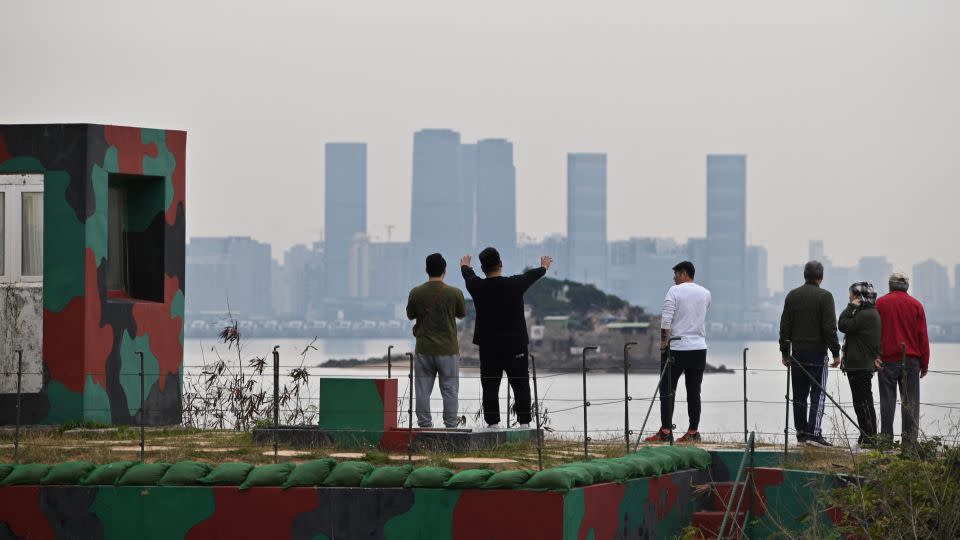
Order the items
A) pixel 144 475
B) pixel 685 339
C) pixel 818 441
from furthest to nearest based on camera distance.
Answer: pixel 685 339
pixel 818 441
pixel 144 475

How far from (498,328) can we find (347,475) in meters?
2.82

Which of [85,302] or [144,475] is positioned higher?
[85,302]

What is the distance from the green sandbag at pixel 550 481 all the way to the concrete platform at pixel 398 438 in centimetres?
182

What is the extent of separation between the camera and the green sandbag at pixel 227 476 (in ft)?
42.1

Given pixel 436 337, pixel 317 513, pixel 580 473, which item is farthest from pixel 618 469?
pixel 317 513

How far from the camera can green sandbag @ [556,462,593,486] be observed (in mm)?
12492

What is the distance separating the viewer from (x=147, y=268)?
1902 cm

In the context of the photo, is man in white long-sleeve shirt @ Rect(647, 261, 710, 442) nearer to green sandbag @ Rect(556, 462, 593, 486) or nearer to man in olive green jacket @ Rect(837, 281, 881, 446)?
man in olive green jacket @ Rect(837, 281, 881, 446)

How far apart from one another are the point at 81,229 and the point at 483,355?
534 centimetres

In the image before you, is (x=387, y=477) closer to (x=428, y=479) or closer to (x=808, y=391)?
(x=428, y=479)

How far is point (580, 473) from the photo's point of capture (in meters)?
12.6

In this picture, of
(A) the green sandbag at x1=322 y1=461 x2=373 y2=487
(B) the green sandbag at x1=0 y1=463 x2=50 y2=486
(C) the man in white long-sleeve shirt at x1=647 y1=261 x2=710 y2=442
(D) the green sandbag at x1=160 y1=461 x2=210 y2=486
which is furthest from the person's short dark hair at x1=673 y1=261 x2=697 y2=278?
(B) the green sandbag at x1=0 y1=463 x2=50 y2=486

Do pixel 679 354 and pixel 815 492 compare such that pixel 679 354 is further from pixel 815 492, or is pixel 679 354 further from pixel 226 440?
pixel 226 440

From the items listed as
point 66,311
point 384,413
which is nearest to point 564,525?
point 384,413
